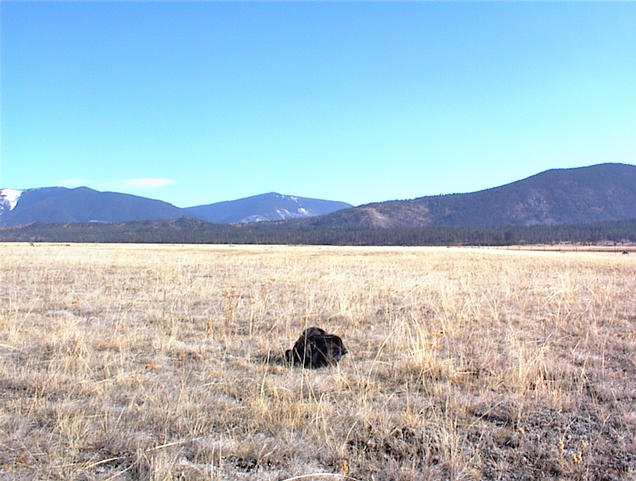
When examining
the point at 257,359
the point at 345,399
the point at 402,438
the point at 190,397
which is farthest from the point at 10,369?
the point at 402,438

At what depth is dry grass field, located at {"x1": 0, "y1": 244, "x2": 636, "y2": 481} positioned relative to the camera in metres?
3.27

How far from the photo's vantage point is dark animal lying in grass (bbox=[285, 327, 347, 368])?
221 inches

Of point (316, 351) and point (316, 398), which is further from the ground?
point (316, 351)

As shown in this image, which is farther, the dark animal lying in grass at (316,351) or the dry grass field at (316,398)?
the dark animal lying in grass at (316,351)

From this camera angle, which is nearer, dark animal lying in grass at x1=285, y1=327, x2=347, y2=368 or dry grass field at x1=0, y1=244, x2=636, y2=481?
dry grass field at x1=0, y1=244, x2=636, y2=481

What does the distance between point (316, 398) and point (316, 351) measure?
122cm

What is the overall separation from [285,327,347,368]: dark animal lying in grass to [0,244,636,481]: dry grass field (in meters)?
0.25

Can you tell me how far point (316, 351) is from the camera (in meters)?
5.70

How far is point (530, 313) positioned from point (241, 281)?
8.94m

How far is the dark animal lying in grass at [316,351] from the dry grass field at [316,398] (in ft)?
0.84

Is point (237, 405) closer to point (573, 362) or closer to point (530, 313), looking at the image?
point (573, 362)

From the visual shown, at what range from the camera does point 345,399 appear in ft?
14.5

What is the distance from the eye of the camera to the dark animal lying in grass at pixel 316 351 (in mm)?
5617

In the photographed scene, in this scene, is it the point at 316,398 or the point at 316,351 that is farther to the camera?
the point at 316,351
